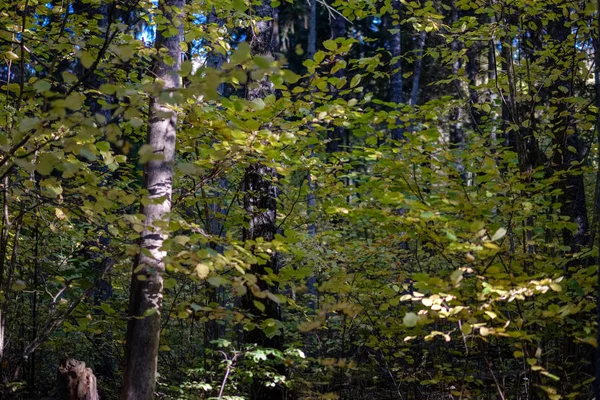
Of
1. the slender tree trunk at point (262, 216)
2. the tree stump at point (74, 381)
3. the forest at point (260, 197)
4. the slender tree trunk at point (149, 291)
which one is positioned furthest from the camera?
the slender tree trunk at point (262, 216)

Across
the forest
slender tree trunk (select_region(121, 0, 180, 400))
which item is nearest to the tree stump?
the forest

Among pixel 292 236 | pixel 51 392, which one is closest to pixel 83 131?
pixel 292 236

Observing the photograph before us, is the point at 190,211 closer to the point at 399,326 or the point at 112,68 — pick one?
the point at 112,68

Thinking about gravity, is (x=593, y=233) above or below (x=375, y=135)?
below

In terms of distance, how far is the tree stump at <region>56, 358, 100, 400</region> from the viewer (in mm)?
4297

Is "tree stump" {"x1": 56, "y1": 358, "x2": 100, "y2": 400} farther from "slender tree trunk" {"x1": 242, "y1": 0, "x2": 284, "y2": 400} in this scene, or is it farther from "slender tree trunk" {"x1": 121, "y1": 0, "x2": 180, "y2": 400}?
"slender tree trunk" {"x1": 242, "y1": 0, "x2": 284, "y2": 400}

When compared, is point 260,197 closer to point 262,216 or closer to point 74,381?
point 262,216

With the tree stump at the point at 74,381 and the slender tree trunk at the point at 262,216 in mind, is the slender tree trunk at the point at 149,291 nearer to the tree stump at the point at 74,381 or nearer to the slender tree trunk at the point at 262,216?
the tree stump at the point at 74,381

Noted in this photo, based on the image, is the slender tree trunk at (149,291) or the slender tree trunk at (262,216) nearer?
the slender tree trunk at (149,291)

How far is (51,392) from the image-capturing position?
766cm

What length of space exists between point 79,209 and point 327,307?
1880 millimetres

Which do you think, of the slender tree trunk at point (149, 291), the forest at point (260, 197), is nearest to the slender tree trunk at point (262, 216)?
the forest at point (260, 197)

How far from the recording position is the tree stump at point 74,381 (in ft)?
14.1

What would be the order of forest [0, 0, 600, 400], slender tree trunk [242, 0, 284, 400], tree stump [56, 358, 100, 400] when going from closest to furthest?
forest [0, 0, 600, 400]
tree stump [56, 358, 100, 400]
slender tree trunk [242, 0, 284, 400]
